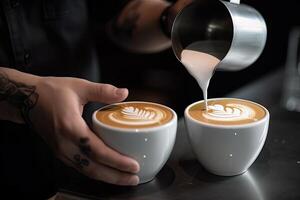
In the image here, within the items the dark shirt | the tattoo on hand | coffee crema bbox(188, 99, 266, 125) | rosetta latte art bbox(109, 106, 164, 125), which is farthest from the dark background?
the tattoo on hand

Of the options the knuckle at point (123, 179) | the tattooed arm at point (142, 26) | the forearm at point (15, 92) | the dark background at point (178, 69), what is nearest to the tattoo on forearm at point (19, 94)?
the forearm at point (15, 92)

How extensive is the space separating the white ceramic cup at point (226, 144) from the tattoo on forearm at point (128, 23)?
0.64 metres

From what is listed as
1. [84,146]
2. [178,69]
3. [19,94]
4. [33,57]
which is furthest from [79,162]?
[178,69]

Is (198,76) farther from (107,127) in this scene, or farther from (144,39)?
(144,39)

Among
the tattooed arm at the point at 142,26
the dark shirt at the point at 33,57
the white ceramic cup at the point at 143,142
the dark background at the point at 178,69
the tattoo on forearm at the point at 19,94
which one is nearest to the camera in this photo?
the white ceramic cup at the point at 143,142

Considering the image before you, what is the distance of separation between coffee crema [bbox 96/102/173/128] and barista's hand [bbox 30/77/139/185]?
0.03m

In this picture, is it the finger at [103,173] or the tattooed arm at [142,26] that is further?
the tattooed arm at [142,26]

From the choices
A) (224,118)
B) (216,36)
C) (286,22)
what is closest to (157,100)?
(286,22)

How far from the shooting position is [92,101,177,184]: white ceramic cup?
753mm

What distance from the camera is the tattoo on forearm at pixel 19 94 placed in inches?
35.0

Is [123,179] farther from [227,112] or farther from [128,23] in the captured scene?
[128,23]

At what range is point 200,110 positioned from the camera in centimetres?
88

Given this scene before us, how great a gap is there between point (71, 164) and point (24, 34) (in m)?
0.48

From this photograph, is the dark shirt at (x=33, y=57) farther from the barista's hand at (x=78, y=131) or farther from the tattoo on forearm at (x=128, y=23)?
the barista's hand at (x=78, y=131)
